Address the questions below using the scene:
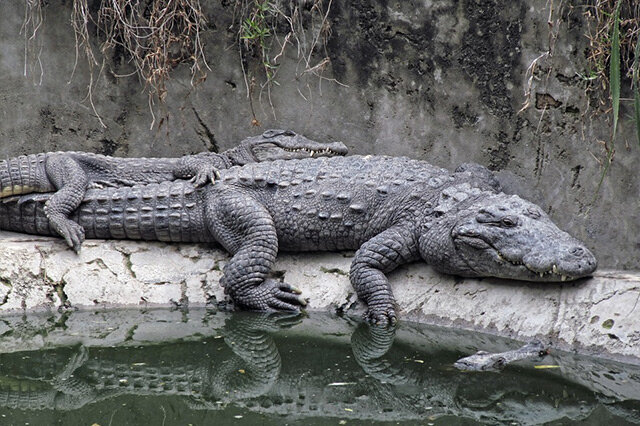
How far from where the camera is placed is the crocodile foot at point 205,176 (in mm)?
5922

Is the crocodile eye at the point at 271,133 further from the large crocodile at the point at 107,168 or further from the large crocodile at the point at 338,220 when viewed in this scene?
the large crocodile at the point at 338,220

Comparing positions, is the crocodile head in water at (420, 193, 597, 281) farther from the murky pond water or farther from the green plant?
the green plant

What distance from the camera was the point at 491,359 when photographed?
441cm

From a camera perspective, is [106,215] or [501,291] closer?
[501,291]

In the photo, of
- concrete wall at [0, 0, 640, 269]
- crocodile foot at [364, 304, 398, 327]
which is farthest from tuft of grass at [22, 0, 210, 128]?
crocodile foot at [364, 304, 398, 327]

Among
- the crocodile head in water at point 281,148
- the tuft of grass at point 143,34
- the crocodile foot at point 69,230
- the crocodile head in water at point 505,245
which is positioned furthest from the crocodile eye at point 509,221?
the crocodile foot at point 69,230

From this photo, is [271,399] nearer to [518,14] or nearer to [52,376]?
[52,376]

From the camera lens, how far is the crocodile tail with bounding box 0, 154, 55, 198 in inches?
235

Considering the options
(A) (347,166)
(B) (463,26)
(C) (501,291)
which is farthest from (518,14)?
(C) (501,291)

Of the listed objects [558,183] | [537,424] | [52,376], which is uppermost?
[558,183]

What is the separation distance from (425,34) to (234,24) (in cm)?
148

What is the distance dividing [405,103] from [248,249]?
1727mm

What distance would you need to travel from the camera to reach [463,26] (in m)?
6.25

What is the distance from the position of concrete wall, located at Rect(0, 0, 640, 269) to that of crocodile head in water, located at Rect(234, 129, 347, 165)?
157 mm
